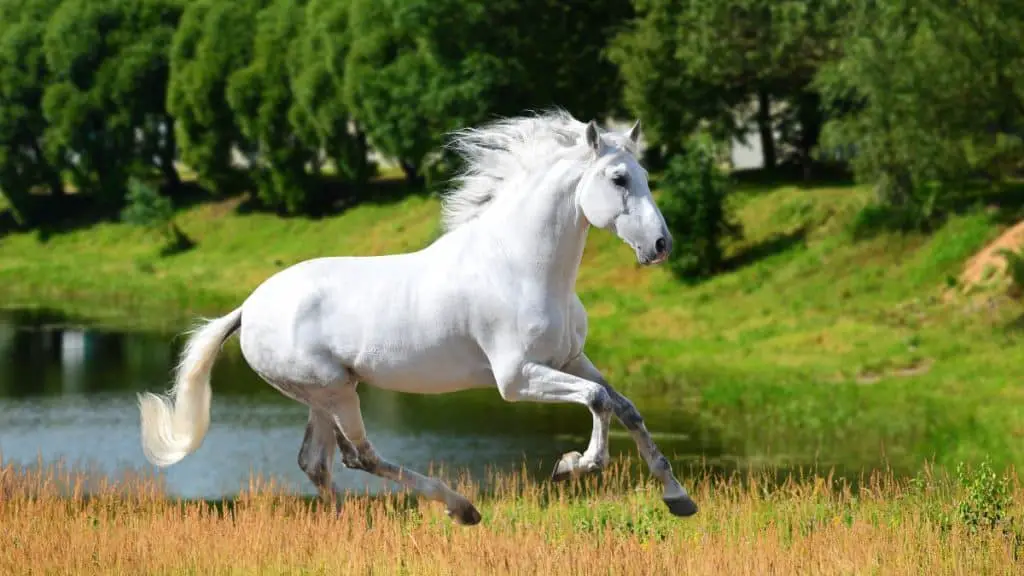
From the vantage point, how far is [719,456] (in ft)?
72.9

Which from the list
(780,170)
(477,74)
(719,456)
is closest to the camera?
(719,456)

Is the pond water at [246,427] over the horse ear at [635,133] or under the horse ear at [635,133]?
under

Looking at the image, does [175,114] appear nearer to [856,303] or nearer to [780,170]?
[780,170]

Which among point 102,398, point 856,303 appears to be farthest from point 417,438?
point 856,303

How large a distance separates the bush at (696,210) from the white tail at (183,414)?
26.4 m

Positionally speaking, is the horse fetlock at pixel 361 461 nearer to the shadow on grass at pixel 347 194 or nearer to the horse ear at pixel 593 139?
the horse ear at pixel 593 139

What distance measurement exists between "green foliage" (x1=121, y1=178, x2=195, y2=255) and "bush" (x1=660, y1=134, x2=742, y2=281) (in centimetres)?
2974

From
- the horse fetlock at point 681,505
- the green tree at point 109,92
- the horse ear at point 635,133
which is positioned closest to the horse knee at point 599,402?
the horse fetlock at point 681,505

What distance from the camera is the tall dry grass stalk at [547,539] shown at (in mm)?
9188

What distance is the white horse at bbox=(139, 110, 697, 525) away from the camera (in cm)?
981

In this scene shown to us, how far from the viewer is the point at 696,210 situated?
37.8 metres

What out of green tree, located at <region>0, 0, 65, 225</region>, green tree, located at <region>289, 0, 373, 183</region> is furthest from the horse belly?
green tree, located at <region>0, 0, 65, 225</region>

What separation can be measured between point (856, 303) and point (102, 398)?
572 inches

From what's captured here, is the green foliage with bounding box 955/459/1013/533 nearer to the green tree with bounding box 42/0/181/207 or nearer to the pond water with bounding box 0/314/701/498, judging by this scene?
the pond water with bounding box 0/314/701/498
